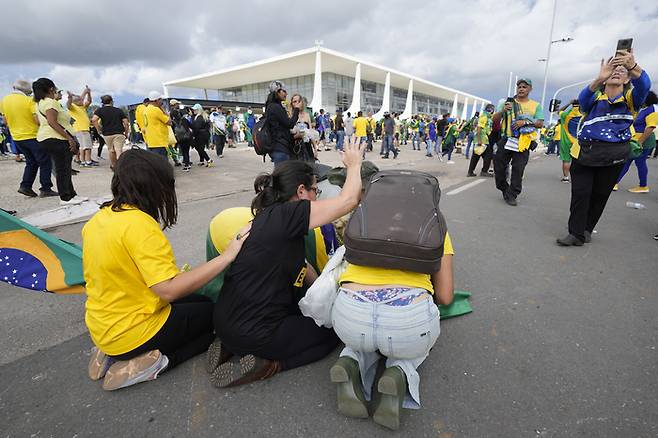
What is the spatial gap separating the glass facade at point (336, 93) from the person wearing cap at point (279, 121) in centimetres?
2963

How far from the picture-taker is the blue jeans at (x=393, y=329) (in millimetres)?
1439

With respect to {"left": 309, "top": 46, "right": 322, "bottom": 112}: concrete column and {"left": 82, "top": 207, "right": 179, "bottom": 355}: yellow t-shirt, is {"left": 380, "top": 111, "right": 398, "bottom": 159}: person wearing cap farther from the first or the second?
{"left": 309, "top": 46, "right": 322, "bottom": 112}: concrete column

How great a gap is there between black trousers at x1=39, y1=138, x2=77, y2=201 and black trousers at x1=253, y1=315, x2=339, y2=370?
5102 mm

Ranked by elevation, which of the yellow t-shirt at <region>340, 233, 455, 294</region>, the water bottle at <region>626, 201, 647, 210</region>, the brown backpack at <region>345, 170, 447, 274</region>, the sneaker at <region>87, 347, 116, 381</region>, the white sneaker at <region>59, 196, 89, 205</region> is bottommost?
the sneaker at <region>87, 347, 116, 381</region>

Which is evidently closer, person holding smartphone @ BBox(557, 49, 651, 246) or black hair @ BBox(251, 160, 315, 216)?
black hair @ BBox(251, 160, 315, 216)

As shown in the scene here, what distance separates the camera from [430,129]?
13.2m

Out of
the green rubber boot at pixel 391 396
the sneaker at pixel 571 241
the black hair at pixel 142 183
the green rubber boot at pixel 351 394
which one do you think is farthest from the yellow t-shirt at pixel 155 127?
the sneaker at pixel 571 241

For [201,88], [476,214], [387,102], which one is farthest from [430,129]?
[201,88]

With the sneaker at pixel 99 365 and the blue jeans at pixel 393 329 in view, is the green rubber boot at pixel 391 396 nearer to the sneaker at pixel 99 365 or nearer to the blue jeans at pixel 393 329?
the blue jeans at pixel 393 329

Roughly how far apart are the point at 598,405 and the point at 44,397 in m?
2.81

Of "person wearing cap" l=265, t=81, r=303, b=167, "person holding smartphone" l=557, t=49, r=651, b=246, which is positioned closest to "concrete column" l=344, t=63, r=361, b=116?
"person wearing cap" l=265, t=81, r=303, b=167

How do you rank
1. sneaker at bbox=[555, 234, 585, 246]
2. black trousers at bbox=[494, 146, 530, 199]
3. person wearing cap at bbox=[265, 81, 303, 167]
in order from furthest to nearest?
black trousers at bbox=[494, 146, 530, 199] < person wearing cap at bbox=[265, 81, 303, 167] < sneaker at bbox=[555, 234, 585, 246]

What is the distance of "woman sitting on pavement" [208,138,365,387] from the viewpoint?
165 cm

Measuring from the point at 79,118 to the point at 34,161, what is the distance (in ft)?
8.81
